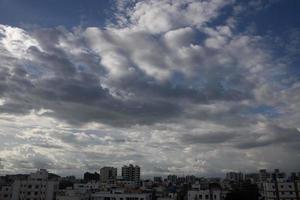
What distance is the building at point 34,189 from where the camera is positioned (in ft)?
333

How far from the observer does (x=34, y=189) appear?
104m

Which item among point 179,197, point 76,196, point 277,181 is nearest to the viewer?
point 76,196

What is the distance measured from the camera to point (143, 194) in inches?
3903

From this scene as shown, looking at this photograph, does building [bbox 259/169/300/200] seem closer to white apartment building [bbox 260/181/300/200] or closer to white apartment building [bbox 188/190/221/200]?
white apartment building [bbox 260/181/300/200]

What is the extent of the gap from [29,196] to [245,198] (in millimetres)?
66063

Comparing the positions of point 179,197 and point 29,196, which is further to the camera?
point 179,197

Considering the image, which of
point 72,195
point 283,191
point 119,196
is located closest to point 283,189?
point 283,191

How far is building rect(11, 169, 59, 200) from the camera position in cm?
10144

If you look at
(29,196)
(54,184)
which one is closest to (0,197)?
(29,196)

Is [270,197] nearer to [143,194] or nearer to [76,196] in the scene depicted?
[143,194]

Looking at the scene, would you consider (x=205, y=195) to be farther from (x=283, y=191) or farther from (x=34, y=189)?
(x=34, y=189)

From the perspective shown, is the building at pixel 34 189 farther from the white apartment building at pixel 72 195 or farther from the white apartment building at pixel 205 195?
the white apartment building at pixel 205 195

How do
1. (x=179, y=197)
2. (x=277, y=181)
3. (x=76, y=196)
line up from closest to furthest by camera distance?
1. (x=76, y=196)
2. (x=277, y=181)
3. (x=179, y=197)

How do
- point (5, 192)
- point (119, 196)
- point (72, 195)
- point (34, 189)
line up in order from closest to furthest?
point (72, 195)
point (119, 196)
point (5, 192)
point (34, 189)
